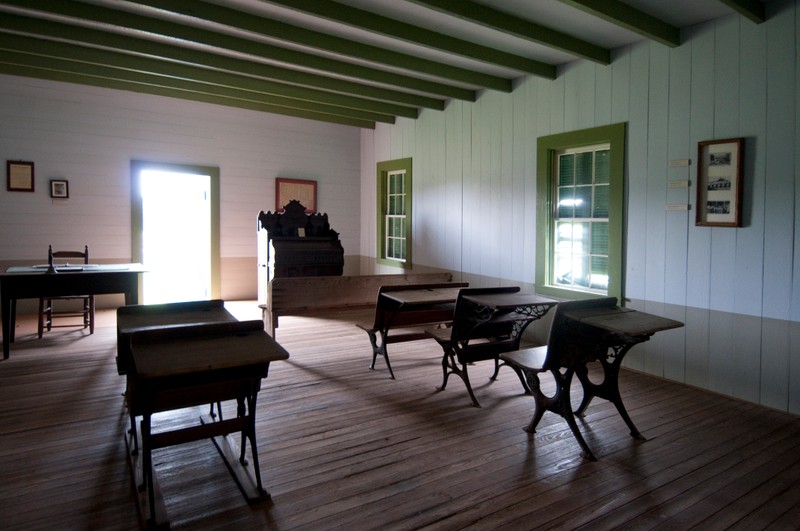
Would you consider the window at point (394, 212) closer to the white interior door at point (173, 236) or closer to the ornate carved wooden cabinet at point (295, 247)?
the ornate carved wooden cabinet at point (295, 247)

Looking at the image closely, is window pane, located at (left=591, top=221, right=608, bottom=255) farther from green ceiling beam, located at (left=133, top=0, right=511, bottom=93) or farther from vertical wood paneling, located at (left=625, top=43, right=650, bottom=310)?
green ceiling beam, located at (left=133, top=0, right=511, bottom=93)

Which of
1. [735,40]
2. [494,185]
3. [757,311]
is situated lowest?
[757,311]

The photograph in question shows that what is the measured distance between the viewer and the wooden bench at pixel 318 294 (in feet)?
18.5

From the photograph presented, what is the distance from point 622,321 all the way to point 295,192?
6.80 meters

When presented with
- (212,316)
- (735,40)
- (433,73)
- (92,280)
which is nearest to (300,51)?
(433,73)

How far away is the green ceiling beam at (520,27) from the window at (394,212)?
11.9 feet

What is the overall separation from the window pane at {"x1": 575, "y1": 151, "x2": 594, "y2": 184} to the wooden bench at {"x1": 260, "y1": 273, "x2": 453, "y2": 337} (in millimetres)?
2289

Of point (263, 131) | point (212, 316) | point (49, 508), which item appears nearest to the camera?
point (49, 508)

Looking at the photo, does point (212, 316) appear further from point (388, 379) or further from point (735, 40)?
point (735, 40)

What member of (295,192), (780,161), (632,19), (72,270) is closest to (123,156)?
(295,192)

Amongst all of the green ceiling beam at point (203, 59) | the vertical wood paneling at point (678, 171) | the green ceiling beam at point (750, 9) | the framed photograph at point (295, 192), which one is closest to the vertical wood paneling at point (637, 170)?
the vertical wood paneling at point (678, 171)

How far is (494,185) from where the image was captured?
6297 millimetres

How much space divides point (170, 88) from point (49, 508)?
20.0 ft

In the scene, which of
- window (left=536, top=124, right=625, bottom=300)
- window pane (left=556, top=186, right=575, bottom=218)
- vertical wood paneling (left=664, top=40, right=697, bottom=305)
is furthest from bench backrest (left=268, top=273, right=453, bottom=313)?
vertical wood paneling (left=664, top=40, right=697, bottom=305)
